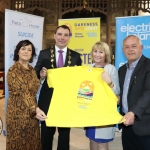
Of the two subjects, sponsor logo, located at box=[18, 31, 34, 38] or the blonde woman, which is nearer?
the blonde woman

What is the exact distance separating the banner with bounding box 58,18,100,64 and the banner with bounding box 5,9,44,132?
173 centimetres

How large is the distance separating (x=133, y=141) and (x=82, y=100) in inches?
22.4

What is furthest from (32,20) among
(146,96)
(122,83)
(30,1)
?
(30,1)

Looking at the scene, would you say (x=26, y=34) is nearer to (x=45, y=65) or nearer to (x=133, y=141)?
(x=45, y=65)

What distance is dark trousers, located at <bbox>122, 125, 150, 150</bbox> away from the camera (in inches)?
78.7

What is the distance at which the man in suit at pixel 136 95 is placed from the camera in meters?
1.85

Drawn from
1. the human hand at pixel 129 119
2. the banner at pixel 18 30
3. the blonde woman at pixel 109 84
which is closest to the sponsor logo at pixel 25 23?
the banner at pixel 18 30

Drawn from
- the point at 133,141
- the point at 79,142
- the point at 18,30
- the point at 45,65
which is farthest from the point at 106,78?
the point at 79,142

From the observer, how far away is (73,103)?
2070 millimetres

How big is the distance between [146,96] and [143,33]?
2084mm

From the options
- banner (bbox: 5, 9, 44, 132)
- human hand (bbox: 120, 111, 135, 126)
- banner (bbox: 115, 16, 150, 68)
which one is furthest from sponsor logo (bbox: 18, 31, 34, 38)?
human hand (bbox: 120, 111, 135, 126)

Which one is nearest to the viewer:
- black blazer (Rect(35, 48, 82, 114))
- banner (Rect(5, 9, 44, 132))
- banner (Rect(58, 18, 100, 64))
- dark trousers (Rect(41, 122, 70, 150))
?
black blazer (Rect(35, 48, 82, 114))

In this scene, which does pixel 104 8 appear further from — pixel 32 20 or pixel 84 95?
pixel 84 95

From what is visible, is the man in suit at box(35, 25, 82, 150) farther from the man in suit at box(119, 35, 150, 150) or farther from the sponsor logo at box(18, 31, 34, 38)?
the sponsor logo at box(18, 31, 34, 38)
